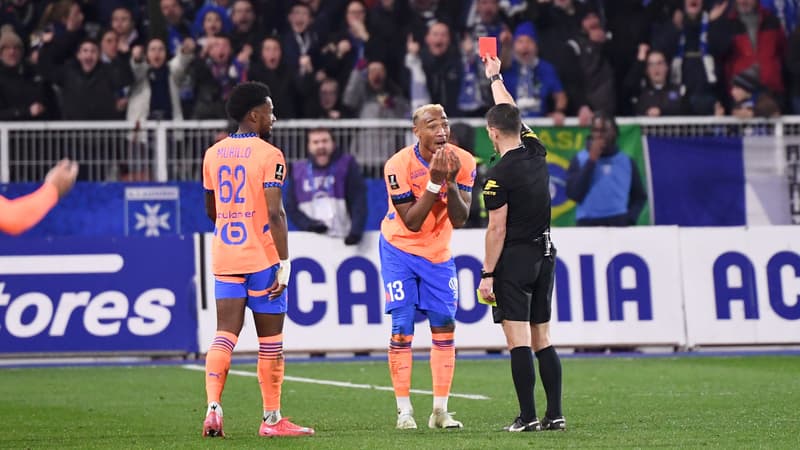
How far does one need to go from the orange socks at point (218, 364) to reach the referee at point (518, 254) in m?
1.78

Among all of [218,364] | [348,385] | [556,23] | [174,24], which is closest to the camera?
[218,364]

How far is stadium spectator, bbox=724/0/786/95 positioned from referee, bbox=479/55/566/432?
12169mm

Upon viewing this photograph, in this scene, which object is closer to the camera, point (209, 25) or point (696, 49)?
point (209, 25)

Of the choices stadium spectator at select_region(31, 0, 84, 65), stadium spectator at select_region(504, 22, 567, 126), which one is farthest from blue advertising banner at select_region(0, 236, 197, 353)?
stadium spectator at select_region(504, 22, 567, 126)

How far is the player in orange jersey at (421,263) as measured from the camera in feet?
36.6

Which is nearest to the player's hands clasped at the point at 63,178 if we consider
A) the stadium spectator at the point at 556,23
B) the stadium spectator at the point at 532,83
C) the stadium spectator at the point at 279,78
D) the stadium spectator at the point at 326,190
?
the stadium spectator at the point at 326,190

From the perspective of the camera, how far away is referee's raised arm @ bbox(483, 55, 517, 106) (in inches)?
445

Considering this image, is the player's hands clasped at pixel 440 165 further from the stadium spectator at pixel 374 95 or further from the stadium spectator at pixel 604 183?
the stadium spectator at pixel 374 95

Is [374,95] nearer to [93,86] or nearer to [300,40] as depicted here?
[300,40]

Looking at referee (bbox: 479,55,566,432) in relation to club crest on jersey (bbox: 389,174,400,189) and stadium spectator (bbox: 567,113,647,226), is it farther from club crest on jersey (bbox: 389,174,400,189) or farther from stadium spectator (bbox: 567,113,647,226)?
stadium spectator (bbox: 567,113,647,226)

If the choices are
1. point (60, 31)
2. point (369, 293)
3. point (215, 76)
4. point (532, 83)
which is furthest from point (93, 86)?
point (532, 83)

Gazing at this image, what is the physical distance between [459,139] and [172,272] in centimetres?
433

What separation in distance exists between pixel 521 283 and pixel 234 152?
7.11 ft

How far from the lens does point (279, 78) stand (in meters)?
21.5
